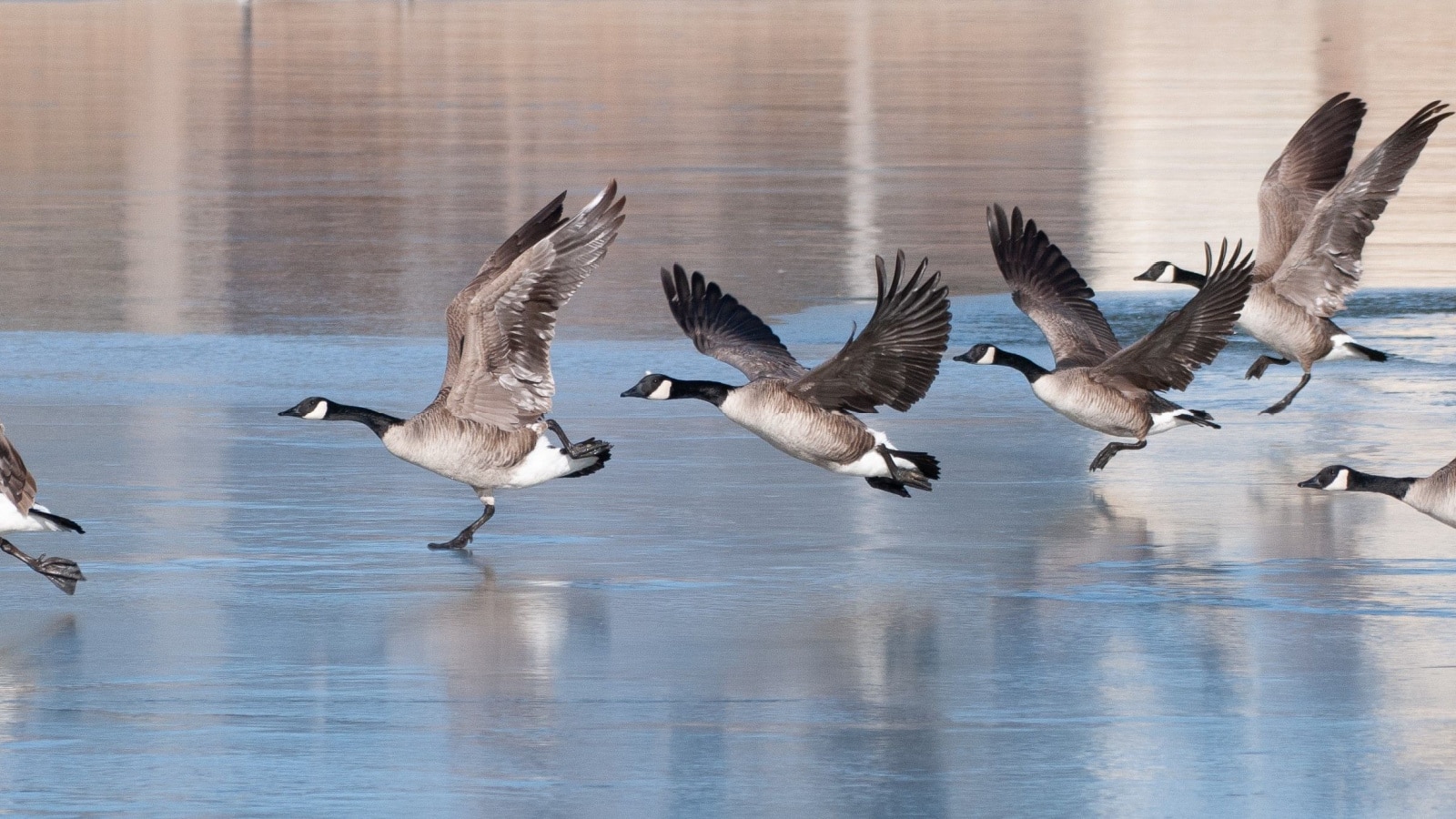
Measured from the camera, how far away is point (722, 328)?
30.4ft

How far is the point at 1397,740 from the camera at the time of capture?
5512 mm

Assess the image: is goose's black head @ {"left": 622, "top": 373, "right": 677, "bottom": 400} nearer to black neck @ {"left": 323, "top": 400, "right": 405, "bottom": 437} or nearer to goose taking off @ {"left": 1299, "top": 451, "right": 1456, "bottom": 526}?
black neck @ {"left": 323, "top": 400, "right": 405, "bottom": 437}

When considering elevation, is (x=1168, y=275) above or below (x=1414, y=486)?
above

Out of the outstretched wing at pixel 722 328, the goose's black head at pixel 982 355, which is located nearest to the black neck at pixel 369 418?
the outstretched wing at pixel 722 328

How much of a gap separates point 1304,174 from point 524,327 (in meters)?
5.03

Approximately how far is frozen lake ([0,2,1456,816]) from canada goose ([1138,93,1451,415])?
1.05ft

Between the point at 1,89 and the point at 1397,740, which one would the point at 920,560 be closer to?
the point at 1397,740

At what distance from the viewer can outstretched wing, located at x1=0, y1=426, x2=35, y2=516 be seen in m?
6.74

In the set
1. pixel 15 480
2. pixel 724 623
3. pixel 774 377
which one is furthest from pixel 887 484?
pixel 15 480

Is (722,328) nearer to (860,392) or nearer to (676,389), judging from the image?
(676,389)

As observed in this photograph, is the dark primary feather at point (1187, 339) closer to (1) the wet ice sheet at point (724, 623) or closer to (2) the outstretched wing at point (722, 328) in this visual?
(1) the wet ice sheet at point (724, 623)

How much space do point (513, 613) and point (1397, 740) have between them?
271 centimetres

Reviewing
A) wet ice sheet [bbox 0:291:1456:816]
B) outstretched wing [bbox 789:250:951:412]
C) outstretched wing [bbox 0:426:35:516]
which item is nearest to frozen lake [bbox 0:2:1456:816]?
wet ice sheet [bbox 0:291:1456:816]

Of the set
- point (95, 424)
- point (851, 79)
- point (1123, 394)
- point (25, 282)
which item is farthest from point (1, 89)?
point (1123, 394)
